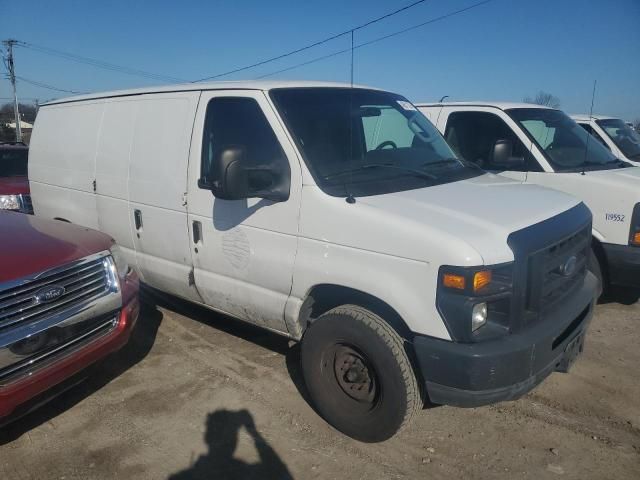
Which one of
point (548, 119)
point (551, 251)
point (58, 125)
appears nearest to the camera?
point (551, 251)

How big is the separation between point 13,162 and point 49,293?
Result: 22.4 feet

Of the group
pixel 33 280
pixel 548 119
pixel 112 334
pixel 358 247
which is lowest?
pixel 112 334

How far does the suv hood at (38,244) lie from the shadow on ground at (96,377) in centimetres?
78

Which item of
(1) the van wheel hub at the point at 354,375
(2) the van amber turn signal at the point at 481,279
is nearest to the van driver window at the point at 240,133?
(1) the van wheel hub at the point at 354,375

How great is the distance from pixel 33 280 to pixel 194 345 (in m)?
1.84

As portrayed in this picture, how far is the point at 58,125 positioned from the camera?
17.6 ft

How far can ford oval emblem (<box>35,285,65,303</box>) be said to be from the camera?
2984mm

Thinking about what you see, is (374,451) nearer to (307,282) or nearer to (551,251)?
(307,282)

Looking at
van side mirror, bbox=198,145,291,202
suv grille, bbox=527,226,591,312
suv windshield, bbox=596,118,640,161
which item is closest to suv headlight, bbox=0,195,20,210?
van side mirror, bbox=198,145,291,202

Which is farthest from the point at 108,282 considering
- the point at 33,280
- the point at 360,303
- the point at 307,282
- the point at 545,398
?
the point at 545,398

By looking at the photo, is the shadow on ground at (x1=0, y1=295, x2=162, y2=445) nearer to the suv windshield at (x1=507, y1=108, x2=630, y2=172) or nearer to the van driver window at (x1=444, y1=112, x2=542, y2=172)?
the van driver window at (x1=444, y1=112, x2=542, y2=172)

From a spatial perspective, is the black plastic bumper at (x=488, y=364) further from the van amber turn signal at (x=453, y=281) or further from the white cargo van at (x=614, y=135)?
the white cargo van at (x=614, y=135)

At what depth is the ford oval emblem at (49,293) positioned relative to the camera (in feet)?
9.79

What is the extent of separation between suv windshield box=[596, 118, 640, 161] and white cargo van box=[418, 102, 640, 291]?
2.70 m
